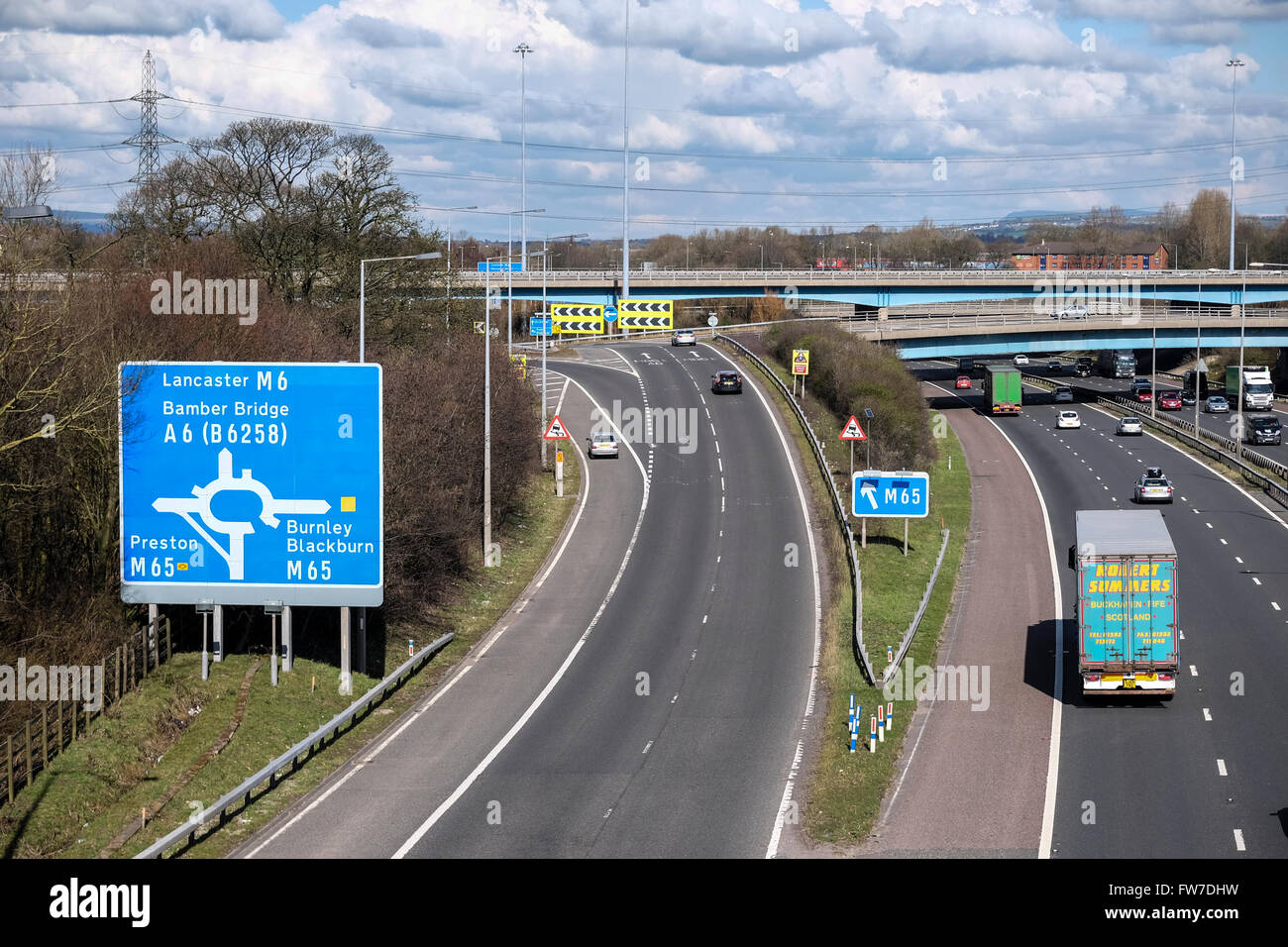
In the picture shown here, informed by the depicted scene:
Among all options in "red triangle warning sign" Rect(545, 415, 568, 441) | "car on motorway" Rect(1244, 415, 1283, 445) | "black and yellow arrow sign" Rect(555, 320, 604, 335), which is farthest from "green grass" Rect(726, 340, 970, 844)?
"black and yellow arrow sign" Rect(555, 320, 604, 335)

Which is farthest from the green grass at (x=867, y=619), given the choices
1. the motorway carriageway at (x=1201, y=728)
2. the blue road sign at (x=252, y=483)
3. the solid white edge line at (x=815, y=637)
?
the blue road sign at (x=252, y=483)

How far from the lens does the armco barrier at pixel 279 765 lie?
63.9 feet

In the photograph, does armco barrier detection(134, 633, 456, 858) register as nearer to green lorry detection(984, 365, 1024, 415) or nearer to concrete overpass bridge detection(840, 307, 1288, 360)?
green lorry detection(984, 365, 1024, 415)

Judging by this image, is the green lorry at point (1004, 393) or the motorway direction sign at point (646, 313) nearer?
the green lorry at point (1004, 393)

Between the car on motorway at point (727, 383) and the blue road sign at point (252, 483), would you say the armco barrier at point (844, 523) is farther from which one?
the blue road sign at point (252, 483)

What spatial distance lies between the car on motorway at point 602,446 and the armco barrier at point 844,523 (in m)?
8.46

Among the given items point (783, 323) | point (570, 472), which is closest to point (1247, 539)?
point (570, 472)

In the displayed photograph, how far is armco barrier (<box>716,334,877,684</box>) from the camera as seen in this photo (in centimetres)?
3223

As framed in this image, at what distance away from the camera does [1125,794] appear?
23.4 metres

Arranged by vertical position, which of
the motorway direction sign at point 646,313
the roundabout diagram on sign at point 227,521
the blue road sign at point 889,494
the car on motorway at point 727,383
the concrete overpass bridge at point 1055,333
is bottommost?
the blue road sign at point 889,494

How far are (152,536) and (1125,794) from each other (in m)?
17.8

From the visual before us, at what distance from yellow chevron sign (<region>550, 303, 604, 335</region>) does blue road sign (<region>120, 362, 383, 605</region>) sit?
2289 inches

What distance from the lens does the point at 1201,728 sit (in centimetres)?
2767
